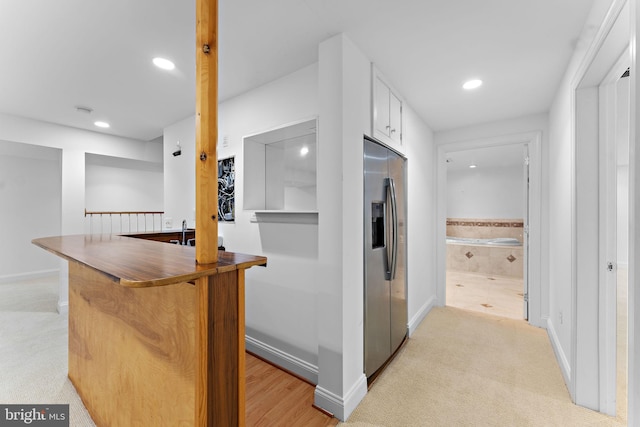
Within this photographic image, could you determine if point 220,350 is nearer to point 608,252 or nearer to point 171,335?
point 171,335

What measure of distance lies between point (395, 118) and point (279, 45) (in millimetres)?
1147

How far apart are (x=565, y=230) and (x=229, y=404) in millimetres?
2612

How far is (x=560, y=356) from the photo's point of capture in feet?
7.36

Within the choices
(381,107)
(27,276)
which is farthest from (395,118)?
(27,276)

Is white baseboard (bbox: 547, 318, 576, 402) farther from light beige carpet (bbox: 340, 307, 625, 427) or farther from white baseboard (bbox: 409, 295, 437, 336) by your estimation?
white baseboard (bbox: 409, 295, 437, 336)

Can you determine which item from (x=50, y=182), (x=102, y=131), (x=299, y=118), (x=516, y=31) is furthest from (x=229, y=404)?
(x=50, y=182)

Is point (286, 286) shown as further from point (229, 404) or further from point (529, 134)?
point (529, 134)

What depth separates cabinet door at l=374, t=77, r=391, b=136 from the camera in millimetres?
2056

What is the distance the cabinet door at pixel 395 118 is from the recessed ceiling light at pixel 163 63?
1783 millimetres

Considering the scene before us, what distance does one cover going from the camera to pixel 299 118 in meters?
2.16

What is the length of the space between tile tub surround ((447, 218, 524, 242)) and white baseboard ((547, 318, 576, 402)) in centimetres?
409

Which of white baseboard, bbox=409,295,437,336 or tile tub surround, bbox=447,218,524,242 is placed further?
tile tub surround, bbox=447,218,524,242

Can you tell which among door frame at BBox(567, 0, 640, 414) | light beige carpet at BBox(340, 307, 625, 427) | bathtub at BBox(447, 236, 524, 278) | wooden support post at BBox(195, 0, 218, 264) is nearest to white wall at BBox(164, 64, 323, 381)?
light beige carpet at BBox(340, 307, 625, 427)

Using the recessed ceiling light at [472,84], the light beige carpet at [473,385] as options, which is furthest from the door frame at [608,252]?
the recessed ceiling light at [472,84]
